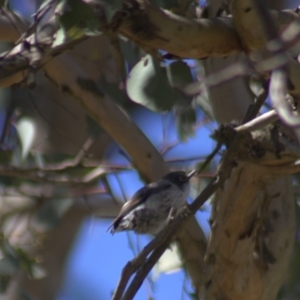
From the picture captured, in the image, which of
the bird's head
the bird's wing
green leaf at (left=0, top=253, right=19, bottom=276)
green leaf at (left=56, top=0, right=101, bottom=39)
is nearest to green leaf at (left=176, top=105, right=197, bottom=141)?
the bird's head

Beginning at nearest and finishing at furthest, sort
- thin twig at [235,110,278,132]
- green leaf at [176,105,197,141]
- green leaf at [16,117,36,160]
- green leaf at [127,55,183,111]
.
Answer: thin twig at [235,110,278,132] → green leaf at [127,55,183,111] → green leaf at [16,117,36,160] → green leaf at [176,105,197,141]

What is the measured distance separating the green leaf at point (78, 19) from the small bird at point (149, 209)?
81 centimetres

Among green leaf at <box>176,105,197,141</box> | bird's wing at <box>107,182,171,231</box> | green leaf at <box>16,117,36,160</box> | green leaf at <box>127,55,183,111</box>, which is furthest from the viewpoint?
green leaf at <box>176,105,197,141</box>

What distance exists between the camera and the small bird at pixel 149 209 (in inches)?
87.2

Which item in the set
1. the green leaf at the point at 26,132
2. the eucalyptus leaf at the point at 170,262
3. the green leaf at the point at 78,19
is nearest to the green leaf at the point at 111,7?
the green leaf at the point at 78,19

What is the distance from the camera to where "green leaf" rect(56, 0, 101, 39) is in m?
1.45

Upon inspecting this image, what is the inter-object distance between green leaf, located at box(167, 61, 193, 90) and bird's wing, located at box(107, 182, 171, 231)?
0.35 metres

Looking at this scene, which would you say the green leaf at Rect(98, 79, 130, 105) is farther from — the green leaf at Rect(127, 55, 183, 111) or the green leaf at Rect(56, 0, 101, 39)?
the green leaf at Rect(56, 0, 101, 39)

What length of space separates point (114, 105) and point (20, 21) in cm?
43

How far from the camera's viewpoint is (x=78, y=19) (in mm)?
1446

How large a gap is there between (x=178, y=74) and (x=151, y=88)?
93 mm

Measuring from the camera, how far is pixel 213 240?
180cm

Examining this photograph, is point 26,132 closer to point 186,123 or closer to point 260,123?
point 186,123

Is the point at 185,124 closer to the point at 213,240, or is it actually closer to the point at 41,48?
the point at 213,240
